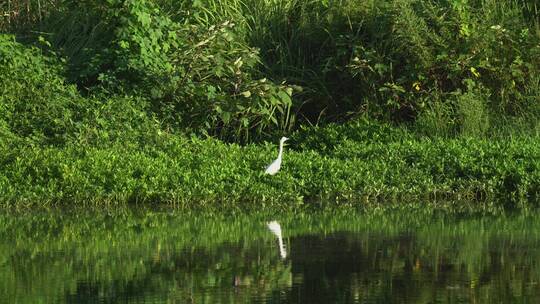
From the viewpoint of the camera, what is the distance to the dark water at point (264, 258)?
8953mm

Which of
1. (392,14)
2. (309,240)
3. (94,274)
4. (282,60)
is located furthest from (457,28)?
(94,274)

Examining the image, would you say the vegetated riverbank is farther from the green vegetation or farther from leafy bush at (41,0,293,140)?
leafy bush at (41,0,293,140)

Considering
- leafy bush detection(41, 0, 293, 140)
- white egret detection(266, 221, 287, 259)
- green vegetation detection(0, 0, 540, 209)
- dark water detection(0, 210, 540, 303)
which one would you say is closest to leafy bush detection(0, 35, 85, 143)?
green vegetation detection(0, 0, 540, 209)

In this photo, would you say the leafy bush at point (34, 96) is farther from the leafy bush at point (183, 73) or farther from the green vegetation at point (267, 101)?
the leafy bush at point (183, 73)

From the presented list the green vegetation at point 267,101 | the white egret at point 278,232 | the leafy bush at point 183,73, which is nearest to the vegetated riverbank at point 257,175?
the green vegetation at point 267,101

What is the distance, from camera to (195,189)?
14.1 metres

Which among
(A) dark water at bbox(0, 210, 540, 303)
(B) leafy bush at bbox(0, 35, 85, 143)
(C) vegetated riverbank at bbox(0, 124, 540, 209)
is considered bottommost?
(A) dark water at bbox(0, 210, 540, 303)

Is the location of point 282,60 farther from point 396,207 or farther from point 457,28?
point 396,207

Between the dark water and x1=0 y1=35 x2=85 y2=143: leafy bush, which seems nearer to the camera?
the dark water

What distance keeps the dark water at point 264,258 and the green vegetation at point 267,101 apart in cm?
116

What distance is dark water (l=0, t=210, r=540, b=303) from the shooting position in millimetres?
8953

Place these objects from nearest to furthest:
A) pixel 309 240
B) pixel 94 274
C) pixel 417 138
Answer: pixel 94 274 → pixel 309 240 → pixel 417 138

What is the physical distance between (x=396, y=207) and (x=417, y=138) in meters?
3.04

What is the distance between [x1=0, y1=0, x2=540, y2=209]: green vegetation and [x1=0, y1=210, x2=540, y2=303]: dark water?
116cm
